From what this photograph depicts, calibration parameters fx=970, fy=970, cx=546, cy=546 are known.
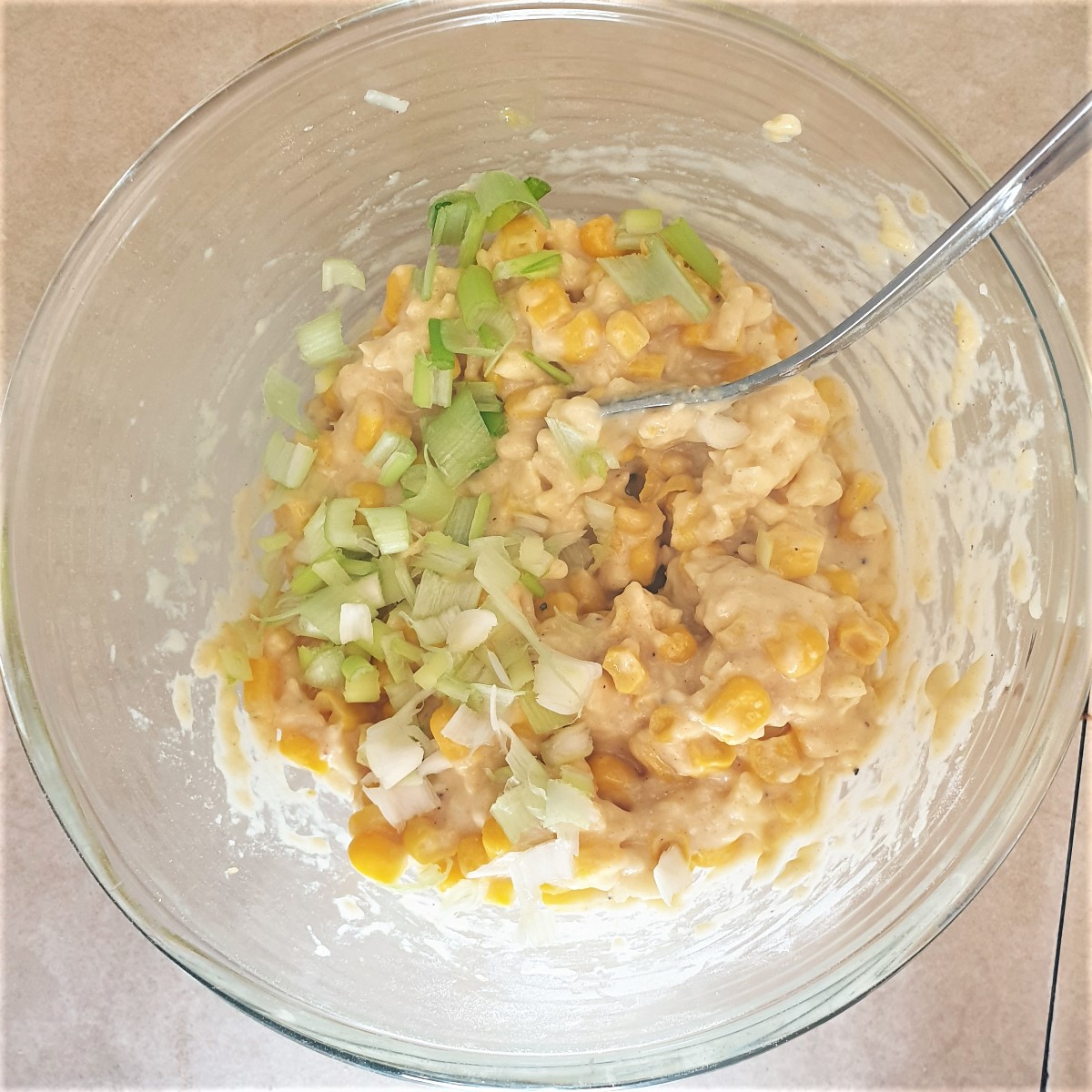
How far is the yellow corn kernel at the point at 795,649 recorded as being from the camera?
1.27 meters

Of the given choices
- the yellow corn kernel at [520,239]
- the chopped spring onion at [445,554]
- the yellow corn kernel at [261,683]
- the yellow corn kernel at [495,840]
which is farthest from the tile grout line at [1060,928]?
the yellow corn kernel at [261,683]

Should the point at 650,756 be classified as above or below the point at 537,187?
below

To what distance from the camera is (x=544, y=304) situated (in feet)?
4.35

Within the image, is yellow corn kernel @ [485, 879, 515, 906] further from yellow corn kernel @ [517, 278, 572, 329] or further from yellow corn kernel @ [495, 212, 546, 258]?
yellow corn kernel @ [495, 212, 546, 258]

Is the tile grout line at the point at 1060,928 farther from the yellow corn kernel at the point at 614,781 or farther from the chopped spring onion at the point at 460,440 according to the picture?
the chopped spring onion at the point at 460,440

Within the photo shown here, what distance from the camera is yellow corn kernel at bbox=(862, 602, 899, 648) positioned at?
1.46 meters

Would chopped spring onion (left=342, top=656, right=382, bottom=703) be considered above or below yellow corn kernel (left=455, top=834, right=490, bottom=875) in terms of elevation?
above

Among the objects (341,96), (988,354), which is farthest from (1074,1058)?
(341,96)

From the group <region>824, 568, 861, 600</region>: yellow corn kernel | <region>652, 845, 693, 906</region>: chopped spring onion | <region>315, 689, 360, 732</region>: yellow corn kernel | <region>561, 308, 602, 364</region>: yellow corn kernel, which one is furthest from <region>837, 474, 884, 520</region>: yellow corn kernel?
<region>315, 689, 360, 732</region>: yellow corn kernel

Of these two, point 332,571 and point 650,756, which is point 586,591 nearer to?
point 650,756

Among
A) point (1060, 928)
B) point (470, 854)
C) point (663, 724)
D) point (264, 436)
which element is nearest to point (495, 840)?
point (470, 854)

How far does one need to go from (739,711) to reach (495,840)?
1.25 ft

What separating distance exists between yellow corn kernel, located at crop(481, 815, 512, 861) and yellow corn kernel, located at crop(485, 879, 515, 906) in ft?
0.39

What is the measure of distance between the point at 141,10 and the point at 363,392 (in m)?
0.86
